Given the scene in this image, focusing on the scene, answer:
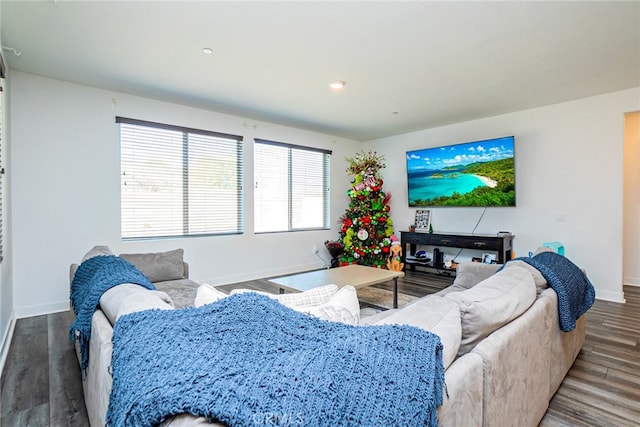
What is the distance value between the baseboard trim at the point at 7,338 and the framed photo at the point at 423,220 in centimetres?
537

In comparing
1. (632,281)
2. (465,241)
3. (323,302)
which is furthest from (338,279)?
(632,281)

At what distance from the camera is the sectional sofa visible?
1.12 m

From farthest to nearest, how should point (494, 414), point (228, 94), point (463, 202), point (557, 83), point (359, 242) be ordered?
point (359, 242) < point (463, 202) < point (228, 94) < point (557, 83) < point (494, 414)

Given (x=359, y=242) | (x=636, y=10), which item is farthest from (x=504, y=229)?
(x=636, y=10)

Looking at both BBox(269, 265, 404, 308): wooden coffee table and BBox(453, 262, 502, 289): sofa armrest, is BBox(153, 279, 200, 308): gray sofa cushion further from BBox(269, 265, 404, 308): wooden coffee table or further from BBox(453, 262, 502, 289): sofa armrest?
BBox(453, 262, 502, 289): sofa armrest

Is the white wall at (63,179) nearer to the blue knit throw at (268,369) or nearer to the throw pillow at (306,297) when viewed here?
the blue knit throw at (268,369)

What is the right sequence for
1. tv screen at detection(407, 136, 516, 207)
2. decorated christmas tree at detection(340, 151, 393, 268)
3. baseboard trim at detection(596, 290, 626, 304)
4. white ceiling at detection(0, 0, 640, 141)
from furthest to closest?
decorated christmas tree at detection(340, 151, 393, 268) → tv screen at detection(407, 136, 516, 207) → baseboard trim at detection(596, 290, 626, 304) → white ceiling at detection(0, 0, 640, 141)

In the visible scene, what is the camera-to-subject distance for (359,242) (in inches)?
228

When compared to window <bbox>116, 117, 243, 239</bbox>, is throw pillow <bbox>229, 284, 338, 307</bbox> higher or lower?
lower

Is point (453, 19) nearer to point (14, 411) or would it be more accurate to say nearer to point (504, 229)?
point (504, 229)

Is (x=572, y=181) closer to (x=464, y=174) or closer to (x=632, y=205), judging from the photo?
(x=464, y=174)

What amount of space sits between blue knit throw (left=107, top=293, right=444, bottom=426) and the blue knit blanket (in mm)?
1380

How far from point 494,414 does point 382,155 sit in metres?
5.54

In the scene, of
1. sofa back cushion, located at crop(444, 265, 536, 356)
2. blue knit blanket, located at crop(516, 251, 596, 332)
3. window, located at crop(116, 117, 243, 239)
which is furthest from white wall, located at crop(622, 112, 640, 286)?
window, located at crop(116, 117, 243, 239)
